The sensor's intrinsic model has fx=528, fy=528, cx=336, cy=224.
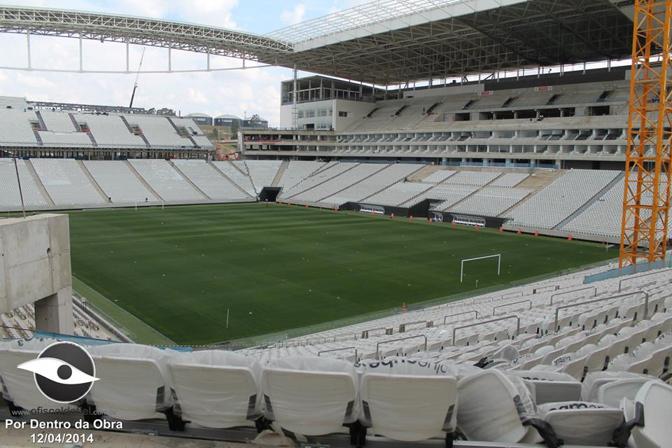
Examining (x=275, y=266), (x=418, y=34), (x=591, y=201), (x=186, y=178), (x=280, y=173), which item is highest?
(x=418, y=34)

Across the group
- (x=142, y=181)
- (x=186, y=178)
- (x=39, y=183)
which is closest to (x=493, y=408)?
(x=39, y=183)

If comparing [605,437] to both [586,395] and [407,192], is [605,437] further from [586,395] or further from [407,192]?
[407,192]

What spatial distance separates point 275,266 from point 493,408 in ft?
80.3

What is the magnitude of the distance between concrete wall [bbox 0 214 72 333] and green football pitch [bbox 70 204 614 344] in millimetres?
6080

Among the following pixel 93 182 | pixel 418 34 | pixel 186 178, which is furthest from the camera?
pixel 186 178

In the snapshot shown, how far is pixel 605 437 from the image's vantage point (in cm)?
364

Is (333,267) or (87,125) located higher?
(87,125)

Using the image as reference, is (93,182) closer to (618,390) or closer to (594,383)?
(594,383)

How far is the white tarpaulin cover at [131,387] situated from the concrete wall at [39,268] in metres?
6.61

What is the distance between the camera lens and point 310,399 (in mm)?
3992

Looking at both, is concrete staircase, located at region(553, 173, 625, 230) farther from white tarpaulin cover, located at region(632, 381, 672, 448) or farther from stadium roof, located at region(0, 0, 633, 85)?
white tarpaulin cover, located at region(632, 381, 672, 448)

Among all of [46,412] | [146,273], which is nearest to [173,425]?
[46,412]

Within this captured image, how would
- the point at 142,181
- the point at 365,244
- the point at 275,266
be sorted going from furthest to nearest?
the point at 142,181 → the point at 365,244 → the point at 275,266

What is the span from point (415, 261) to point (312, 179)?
4246cm
